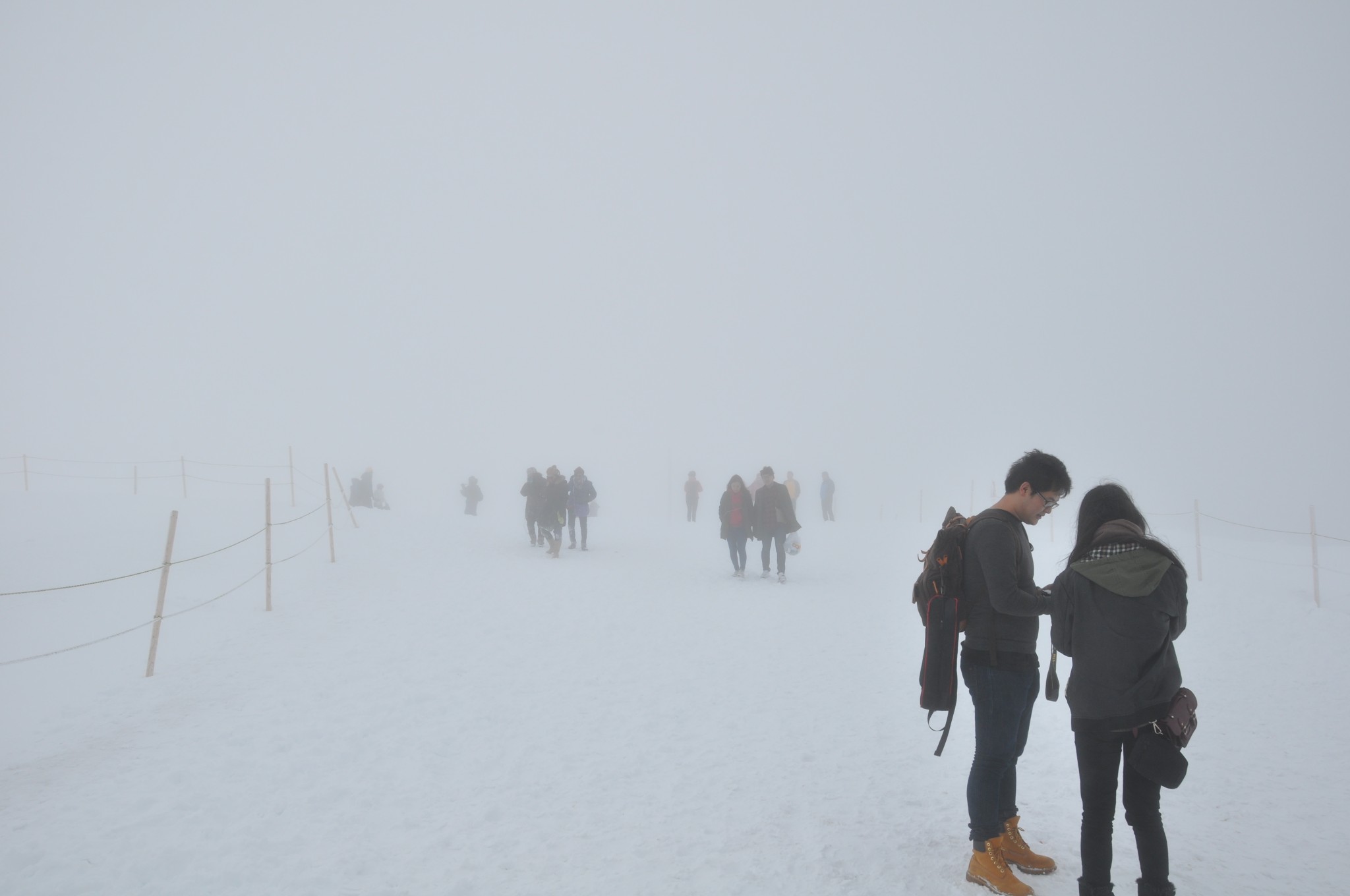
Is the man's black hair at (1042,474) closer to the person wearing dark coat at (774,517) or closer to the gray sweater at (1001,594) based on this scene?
the gray sweater at (1001,594)

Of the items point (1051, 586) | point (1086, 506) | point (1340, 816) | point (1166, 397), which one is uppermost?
point (1166, 397)

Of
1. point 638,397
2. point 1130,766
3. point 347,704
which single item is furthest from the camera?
point 638,397

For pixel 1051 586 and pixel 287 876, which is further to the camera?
pixel 287 876

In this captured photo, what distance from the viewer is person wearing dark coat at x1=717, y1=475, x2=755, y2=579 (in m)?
13.6

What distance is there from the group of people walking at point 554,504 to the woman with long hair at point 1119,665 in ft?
44.0

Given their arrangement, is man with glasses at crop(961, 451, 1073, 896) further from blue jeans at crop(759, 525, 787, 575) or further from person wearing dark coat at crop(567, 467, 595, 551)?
person wearing dark coat at crop(567, 467, 595, 551)

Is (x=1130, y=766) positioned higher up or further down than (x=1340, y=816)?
higher up

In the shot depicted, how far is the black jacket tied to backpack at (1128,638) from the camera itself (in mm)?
2932

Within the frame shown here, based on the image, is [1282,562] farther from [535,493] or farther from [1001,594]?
[1001,594]

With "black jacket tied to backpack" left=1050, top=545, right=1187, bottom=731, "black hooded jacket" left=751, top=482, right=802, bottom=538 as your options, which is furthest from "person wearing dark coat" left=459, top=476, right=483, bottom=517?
"black jacket tied to backpack" left=1050, top=545, right=1187, bottom=731

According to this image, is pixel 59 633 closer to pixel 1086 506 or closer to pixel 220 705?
pixel 220 705

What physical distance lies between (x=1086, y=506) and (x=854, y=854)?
234 cm

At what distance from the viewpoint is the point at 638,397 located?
152 meters

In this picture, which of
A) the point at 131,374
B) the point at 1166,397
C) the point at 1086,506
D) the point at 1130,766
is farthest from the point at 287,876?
the point at 131,374
